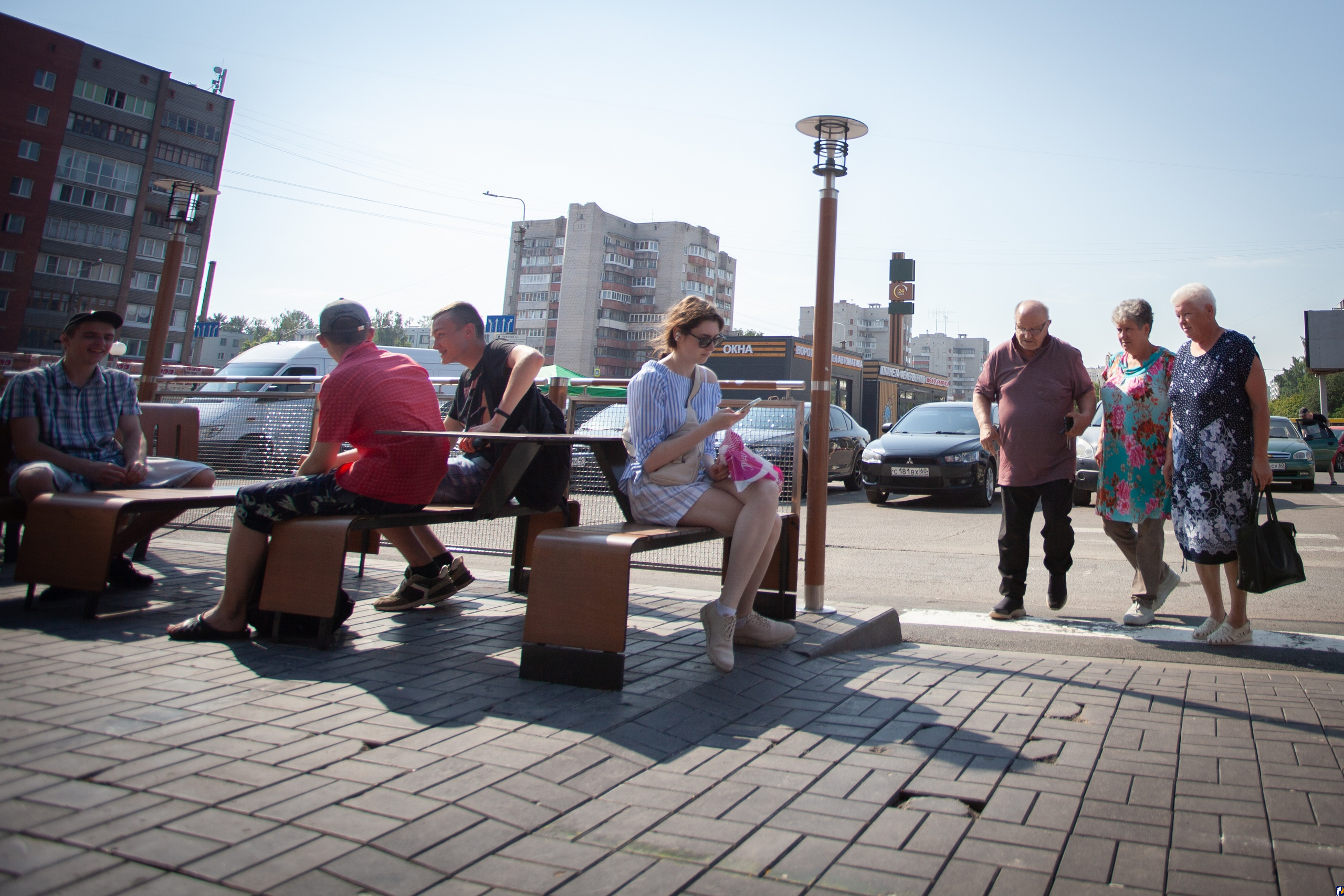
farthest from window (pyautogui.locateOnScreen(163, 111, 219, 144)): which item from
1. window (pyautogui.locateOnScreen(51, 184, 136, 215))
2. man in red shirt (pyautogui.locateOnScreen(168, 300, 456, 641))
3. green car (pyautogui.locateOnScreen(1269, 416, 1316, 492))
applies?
man in red shirt (pyautogui.locateOnScreen(168, 300, 456, 641))

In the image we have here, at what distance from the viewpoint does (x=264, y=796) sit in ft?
7.47

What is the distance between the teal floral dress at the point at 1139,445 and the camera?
5.27 m

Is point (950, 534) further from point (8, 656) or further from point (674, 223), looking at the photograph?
point (674, 223)

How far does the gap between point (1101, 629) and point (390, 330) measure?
152 metres

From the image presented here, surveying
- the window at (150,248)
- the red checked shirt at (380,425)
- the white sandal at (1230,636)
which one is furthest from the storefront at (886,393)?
the window at (150,248)

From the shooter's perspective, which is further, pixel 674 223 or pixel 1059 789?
pixel 674 223

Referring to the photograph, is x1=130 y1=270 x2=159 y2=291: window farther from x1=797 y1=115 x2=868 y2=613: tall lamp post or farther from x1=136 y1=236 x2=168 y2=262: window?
x1=797 y1=115 x2=868 y2=613: tall lamp post

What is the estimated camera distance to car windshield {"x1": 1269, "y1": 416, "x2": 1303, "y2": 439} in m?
18.7

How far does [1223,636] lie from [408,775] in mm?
4078

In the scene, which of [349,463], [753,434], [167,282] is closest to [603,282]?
[167,282]

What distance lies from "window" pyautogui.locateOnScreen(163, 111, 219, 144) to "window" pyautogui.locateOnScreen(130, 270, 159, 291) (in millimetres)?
12762

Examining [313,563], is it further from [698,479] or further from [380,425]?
[698,479]

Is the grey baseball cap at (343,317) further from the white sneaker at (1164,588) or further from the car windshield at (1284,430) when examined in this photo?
the car windshield at (1284,430)

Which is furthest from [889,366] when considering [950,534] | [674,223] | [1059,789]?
[674,223]
